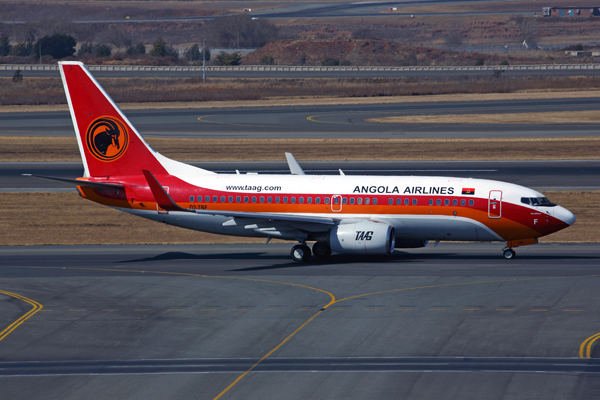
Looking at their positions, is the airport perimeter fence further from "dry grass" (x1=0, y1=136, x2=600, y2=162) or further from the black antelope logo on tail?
the black antelope logo on tail

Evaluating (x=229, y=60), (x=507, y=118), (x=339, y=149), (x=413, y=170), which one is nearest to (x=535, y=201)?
(x=413, y=170)

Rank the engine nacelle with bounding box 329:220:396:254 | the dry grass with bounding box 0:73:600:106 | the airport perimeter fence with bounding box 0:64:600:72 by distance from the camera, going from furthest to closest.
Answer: the airport perimeter fence with bounding box 0:64:600:72
the dry grass with bounding box 0:73:600:106
the engine nacelle with bounding box 329:220:396:254

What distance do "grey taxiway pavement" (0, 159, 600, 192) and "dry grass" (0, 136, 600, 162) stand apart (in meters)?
2.64

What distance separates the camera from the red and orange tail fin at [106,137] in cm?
4128

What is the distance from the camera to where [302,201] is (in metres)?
39.3

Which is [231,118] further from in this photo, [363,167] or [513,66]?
[513,66]

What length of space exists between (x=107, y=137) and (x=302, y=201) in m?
11.9

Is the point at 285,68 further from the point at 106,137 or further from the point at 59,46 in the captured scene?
the point at 106,137

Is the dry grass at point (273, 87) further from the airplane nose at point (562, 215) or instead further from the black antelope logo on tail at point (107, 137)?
the airplane nose at point (562, 215)

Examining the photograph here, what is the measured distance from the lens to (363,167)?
66375 millimetres

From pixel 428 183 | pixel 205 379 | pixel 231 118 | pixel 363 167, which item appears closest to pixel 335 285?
pixel 428 183

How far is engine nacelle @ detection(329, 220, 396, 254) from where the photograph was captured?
120 feet

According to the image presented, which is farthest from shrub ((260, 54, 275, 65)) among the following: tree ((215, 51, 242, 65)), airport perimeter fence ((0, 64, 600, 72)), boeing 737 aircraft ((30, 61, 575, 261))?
boeing 737 aircraft ((30, 61, 575, 261))

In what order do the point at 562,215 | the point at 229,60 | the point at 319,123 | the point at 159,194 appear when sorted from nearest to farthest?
the point at 159,194 < the point at 562,215 < the point at 319,123 < the point at 229,60
